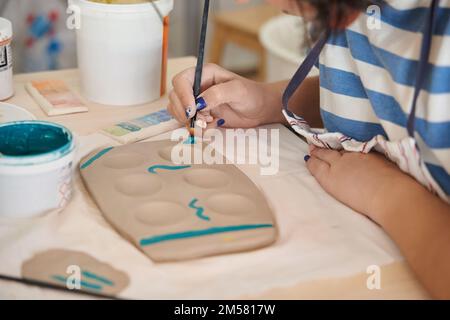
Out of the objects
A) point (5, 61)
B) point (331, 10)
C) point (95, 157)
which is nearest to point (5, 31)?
point (5, 61)

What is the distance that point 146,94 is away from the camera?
909 millimetres

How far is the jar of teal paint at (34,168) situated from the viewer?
60 cm

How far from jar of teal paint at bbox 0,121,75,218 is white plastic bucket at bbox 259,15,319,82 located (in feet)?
2.97

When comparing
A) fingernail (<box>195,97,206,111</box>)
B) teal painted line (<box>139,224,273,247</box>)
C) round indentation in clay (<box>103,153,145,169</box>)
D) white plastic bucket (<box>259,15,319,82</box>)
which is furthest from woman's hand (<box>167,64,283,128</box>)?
white plastic bucket (<box>259,15,319,82</box>)

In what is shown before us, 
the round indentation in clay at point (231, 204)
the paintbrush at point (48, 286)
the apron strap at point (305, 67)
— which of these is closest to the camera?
the paintbrush at point (48, 286)

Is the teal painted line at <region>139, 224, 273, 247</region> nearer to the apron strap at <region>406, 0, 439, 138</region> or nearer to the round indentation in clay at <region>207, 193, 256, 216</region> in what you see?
the round indentation in clay at <region>207, 193, 256, 216</region>

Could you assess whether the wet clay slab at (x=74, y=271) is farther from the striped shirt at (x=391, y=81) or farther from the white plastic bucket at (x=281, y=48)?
the white plastic bucket at (x=281, y=48)

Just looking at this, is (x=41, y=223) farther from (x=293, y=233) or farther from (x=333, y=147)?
(x=333, y=147)

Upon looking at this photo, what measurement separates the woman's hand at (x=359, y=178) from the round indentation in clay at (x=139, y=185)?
0.65ft

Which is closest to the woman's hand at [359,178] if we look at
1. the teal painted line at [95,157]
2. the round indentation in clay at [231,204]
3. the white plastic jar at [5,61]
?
the round indentation in clay at [231,204]

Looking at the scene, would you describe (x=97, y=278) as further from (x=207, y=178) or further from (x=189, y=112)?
(x=189, y=112)

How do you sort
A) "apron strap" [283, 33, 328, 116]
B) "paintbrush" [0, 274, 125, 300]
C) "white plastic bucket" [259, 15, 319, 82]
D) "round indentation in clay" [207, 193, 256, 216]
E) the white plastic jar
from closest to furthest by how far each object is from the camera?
"paintbrush" [0, 274, 125, 300]
"round indentation in clay" [207, 193, 256, 216]
"apron strap" [283, 33, 328, 116]
the white plastic jar
"white plastic bucket" [259, 15, 319, 82]

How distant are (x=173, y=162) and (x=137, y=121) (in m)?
0.15

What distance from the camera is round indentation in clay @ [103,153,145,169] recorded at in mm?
704
